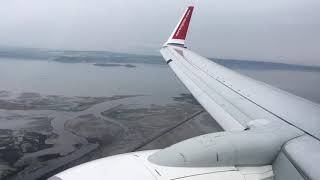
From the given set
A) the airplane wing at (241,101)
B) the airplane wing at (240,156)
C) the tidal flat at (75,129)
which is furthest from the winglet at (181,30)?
the tidal flat at (75,129)

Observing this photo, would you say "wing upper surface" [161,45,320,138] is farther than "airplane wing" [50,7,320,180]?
Yes

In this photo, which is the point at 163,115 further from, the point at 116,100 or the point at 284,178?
the point at 284,178

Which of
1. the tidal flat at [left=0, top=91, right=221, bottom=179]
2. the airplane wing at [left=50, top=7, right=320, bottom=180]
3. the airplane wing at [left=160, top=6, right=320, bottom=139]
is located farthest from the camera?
the tidal flat at [left=0, top=91, right=221, bottom=179]

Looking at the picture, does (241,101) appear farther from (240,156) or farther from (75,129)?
(75,129)

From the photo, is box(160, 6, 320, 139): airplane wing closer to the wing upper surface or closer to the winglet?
the wing upper surface

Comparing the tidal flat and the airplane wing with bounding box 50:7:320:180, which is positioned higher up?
the airplane wing with bounding box 50:7:320:180

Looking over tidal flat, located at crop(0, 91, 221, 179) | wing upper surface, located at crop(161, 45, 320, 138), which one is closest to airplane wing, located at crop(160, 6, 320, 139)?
wing upper surface, located at crop(161, 45, 320, 138)

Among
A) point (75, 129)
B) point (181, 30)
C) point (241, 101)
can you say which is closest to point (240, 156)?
point (241, 101)

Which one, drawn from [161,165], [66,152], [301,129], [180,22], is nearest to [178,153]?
[161,165]
